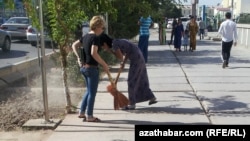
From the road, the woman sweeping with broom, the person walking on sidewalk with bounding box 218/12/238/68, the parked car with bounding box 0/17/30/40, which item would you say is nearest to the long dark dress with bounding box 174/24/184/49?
the road

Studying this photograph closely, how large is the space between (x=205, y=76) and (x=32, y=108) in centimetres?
520

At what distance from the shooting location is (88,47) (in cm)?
645

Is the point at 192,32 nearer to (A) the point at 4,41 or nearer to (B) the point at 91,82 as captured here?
(A) the point at 4,41

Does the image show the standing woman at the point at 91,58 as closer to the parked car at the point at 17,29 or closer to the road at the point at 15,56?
the road at the point at 15,56

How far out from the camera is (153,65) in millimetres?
14141

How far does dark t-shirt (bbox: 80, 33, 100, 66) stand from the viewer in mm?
6371

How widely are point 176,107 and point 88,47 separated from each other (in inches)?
86.5

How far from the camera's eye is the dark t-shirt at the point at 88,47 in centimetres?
637

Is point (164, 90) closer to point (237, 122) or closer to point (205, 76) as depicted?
point (205, 76)

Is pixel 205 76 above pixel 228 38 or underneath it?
underneath

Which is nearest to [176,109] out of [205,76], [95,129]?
[95,129]

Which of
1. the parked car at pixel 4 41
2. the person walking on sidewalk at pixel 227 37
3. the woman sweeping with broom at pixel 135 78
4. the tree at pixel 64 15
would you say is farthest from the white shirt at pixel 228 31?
the parked car at pixel 4 41

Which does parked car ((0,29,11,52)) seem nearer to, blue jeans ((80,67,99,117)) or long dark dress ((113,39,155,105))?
long dark dress ((113,39,155,105))

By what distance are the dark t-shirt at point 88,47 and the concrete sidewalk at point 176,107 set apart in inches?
38.7
